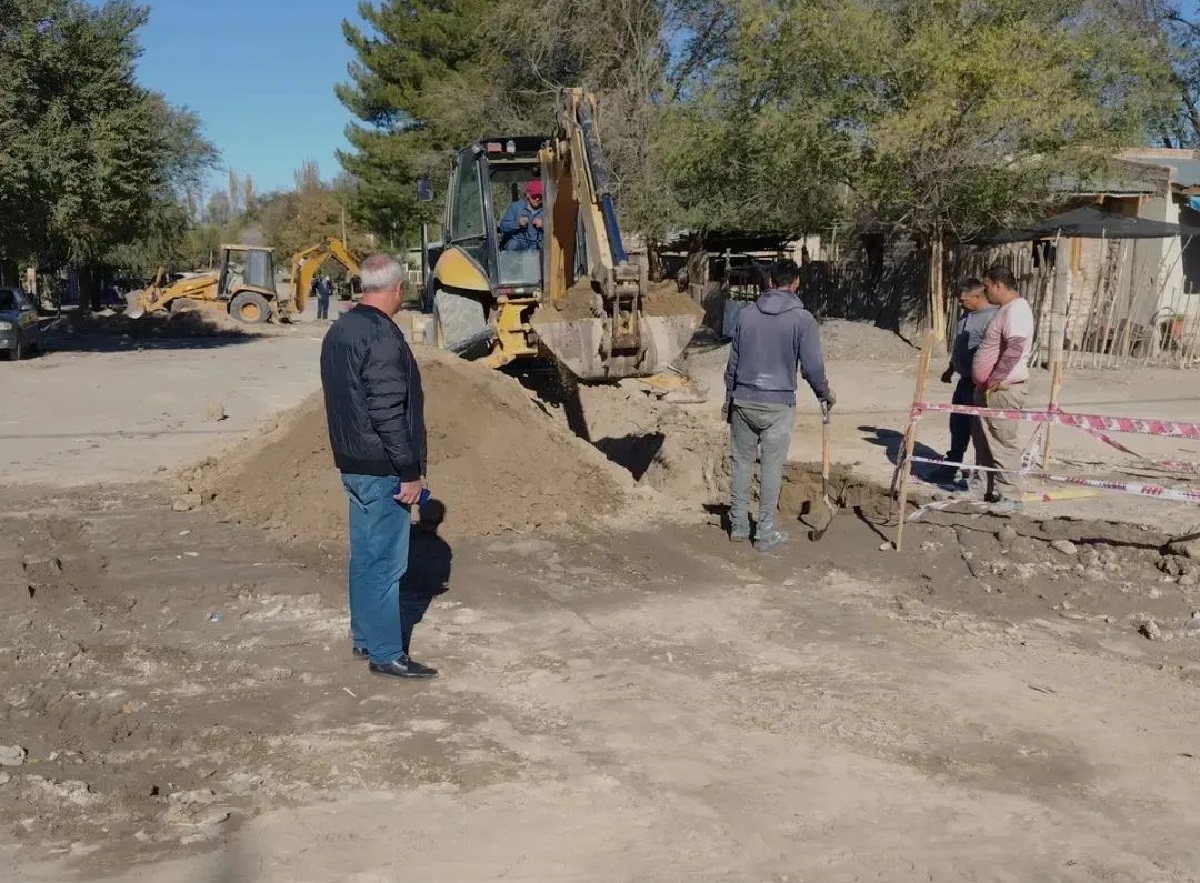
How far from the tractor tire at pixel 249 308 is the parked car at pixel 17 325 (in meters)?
10.3

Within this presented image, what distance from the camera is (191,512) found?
841 centimetres

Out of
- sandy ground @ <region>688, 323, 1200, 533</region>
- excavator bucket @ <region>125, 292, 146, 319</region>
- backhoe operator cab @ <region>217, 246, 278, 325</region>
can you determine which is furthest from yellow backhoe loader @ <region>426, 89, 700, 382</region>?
excavator bucket @ <region>125, 292, 146, 319</region>

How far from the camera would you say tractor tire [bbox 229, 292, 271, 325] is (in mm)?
35562

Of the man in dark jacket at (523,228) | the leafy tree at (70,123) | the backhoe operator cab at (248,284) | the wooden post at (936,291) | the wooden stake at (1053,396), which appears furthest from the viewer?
the backhoe operator cab at (248,284)

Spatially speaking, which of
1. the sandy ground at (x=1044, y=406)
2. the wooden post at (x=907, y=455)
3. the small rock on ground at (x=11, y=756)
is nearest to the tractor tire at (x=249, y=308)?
the sandy ground at (x=1044, y=406)

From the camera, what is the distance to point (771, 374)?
722 centimetres

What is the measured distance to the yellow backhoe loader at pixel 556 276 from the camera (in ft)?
26.5

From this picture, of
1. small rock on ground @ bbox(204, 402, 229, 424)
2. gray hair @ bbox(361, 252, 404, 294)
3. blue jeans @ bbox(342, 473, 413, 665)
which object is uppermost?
gray hair @ bbox(361, 252, 404, 294)

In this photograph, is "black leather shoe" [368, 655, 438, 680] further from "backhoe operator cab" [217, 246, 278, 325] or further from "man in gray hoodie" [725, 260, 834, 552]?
"backhoe operator cab" [217, 246, 278, 325]

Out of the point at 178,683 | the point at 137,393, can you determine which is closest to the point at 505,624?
the point at 178,683

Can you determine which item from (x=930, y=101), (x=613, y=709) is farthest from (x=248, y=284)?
(x=613, y=709)

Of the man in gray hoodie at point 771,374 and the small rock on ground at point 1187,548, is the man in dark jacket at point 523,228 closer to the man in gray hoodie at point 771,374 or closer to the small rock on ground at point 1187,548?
the man in gray hoodie at point 771,374

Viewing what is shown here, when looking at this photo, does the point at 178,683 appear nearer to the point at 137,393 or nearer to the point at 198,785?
the point at 198,785

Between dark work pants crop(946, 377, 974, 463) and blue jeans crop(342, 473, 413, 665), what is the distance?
5.91 m
